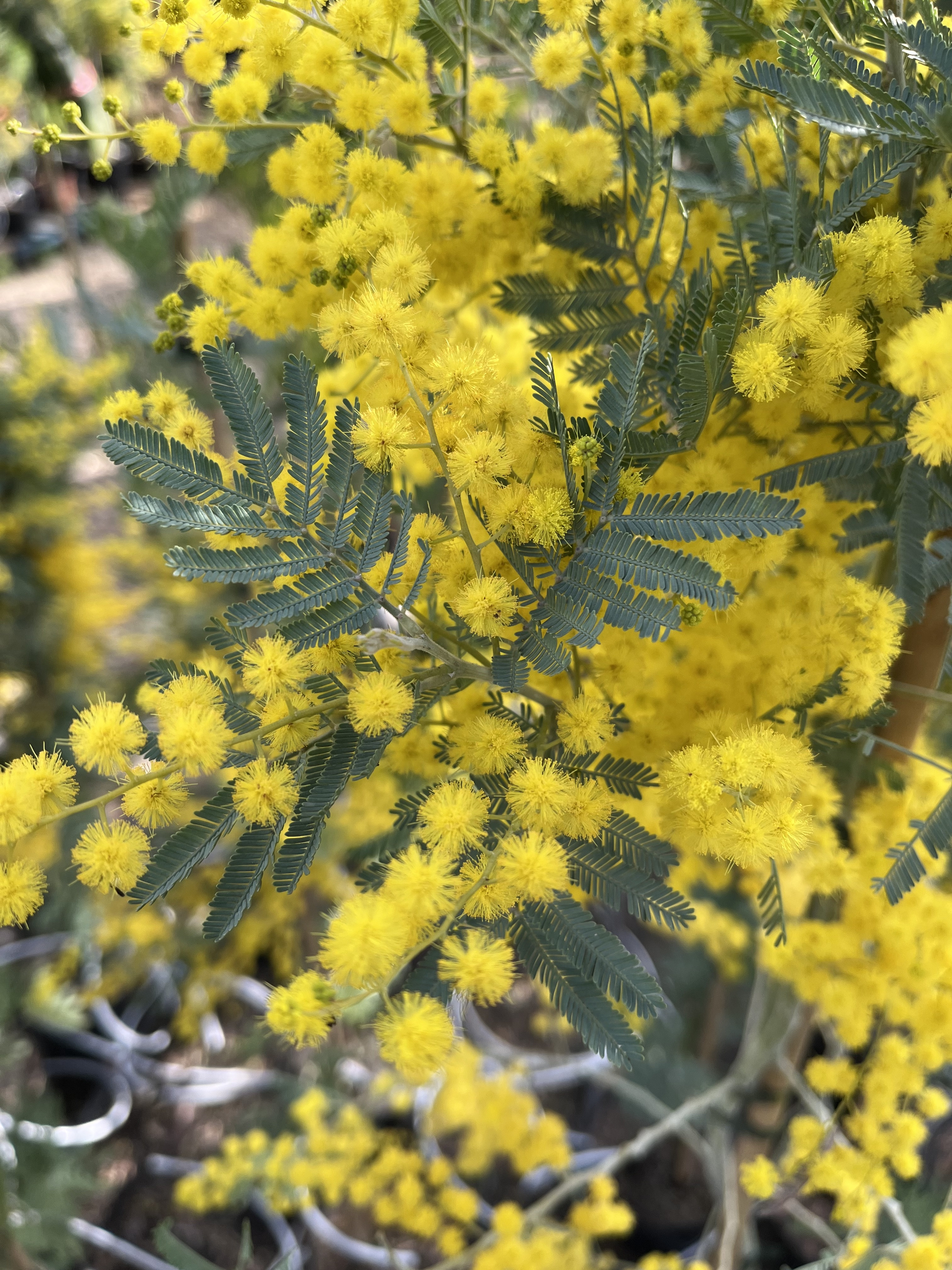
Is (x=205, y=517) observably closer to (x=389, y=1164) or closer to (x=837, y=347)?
(x=837, y=347)

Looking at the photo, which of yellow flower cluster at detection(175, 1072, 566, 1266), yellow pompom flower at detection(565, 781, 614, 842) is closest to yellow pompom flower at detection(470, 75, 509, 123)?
yellow pompom flower at detection(565, 781, 614, 842)

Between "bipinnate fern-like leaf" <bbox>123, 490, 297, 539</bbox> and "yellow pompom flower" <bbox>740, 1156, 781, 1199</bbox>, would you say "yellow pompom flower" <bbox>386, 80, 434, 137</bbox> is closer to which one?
"bipinnate fern-like leaf" <bbox>123, 490, 297, 539</bbox>

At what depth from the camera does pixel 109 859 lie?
408mm

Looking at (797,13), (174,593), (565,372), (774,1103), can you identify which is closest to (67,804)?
(565,372)

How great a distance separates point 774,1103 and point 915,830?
1.77 ft

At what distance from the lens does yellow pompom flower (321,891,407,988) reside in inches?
13.5

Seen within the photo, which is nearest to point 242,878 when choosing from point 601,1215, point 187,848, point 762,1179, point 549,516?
point 187,848

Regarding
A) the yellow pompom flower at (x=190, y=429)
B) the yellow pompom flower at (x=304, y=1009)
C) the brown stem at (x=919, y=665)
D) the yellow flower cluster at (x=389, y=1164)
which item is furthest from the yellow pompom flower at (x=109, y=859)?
the yellow flower cluster at (x=389, y=1164)

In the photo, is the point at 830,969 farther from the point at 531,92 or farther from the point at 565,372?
the point at 531,92

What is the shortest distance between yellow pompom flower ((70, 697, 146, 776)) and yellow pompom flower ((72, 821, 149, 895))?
0.10ft

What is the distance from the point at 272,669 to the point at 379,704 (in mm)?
58

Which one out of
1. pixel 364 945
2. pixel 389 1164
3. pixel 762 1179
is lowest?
pixel 389 1164

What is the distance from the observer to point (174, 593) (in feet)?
5.88

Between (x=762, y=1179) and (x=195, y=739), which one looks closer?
(x=195, y=739)
